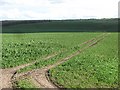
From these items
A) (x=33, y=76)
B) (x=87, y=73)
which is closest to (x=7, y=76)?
(x=33, y=76)

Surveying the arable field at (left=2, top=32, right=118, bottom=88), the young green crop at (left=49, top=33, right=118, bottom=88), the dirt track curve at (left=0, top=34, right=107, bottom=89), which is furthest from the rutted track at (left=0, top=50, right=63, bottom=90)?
the young green crop at (left=49, top=33, right=118, bottom=88)

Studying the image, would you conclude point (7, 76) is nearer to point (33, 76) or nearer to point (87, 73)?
point (33, 76)

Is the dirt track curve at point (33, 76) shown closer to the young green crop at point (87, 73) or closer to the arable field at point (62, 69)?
the arable field at point (62, 69)

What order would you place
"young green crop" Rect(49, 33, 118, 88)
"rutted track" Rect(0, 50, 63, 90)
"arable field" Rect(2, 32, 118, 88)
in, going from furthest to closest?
"young green crop" Rect(49, 33, 118, 88) → "arable field" Rect(2, 32, 118, 88) → "rutted track" Rect(0, 50, 63, 90)

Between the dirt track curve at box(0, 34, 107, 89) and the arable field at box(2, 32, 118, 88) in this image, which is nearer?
the dirt track curve at box(0, 34, 107, 89)

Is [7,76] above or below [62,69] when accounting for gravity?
below

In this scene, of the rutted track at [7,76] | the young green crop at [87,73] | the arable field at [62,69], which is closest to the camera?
the rutted track at [7,76]

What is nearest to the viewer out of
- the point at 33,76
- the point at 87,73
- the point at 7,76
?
the point at 33,76

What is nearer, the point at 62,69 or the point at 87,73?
the point at 87,73

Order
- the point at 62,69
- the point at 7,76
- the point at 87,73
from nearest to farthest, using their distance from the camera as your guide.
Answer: the point at 7,76
the point at 87,73
the point at 62,69

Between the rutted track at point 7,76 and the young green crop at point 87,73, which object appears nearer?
the rutted track at point 7,76

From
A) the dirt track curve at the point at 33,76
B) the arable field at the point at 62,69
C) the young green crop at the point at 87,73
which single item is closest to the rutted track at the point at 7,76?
the dirt track curve at the point at 33,76

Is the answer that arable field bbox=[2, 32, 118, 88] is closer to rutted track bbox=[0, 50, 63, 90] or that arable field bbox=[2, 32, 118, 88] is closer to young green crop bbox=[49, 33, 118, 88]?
young green crop bbox=[49, 33, 118, 88]

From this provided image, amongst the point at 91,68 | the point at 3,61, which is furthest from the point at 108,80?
the point at 3,61
